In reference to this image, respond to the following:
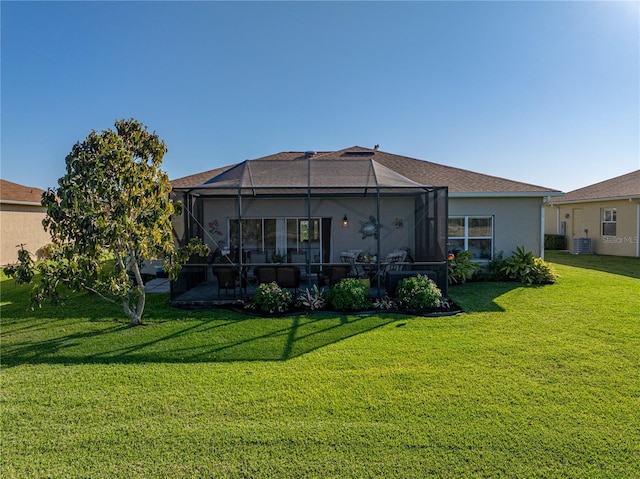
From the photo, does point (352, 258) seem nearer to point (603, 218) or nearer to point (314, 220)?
point (314, 220)

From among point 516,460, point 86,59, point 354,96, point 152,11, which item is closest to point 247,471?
point 516,460

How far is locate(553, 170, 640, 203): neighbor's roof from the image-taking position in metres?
15.6

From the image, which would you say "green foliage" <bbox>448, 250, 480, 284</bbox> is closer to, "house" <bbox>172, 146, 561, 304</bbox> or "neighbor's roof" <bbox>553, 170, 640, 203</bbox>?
"house" <bbox>172, 146, 561, 304</bbox>

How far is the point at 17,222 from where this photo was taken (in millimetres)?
15180

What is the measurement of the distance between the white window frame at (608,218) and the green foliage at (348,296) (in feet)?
51.0

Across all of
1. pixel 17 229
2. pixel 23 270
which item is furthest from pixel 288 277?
pixel 17 229

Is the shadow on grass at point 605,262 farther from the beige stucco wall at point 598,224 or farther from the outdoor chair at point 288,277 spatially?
the outdoor chair at point 288,277

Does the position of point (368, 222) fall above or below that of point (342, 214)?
below

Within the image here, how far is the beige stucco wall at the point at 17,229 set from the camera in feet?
47.6

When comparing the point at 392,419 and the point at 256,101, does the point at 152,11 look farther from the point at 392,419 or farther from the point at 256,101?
the point at 392,419

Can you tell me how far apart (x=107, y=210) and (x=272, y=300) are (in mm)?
3281

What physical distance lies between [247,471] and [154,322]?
4.49 metres

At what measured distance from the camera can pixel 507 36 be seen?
9.93 metres

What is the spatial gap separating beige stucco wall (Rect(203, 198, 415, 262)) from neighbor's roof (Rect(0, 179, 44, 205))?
1055 cm
